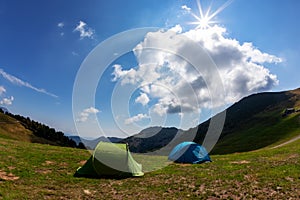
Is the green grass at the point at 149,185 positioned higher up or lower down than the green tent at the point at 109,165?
lower down

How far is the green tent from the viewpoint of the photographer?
22.4 metres

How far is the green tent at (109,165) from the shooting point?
2242cm

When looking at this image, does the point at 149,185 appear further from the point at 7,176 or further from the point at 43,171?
the point at 7,176

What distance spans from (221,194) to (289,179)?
563 cm

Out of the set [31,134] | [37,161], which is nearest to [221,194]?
[37,161]

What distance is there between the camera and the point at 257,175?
19312 mm

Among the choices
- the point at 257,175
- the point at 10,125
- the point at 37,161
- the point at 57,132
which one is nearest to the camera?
the point at 257,175

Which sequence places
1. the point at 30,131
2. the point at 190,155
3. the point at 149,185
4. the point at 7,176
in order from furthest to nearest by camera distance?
the point at 30,131
the point at 190,155
the point at 7,176
the point at 149,185

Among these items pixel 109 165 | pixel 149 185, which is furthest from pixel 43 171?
pixel 149 185

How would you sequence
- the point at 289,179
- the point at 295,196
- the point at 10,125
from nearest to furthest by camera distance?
the point at 295,196 → the point at 289,179 → the point at 10,125

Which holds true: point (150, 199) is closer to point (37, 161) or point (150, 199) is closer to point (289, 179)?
point (289, 179)

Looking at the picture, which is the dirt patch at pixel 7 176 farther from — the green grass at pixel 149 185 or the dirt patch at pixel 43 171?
the dirt patch at pixel 43 171

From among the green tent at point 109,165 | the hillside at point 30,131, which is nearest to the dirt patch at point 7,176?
the green tent at point 109,165

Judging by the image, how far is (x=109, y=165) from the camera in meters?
22.6
